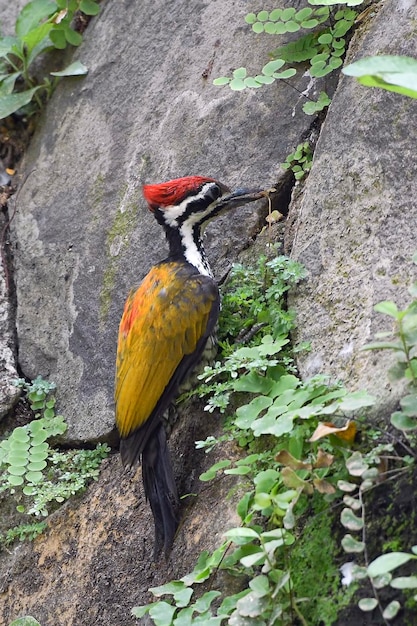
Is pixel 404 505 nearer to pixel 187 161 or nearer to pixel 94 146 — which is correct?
pixel 187 161

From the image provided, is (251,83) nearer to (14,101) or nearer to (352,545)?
(14,101)

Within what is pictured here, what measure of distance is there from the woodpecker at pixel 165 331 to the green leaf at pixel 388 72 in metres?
1.55

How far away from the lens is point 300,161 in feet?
15.0

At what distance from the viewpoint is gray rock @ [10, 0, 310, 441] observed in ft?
15.6

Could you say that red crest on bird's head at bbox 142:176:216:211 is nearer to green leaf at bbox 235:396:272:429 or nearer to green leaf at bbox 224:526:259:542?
green leaf at bbox 235:396:272:429

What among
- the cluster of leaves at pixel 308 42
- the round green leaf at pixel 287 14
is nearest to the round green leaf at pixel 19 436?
the cluster of leaves at pixel 308 42

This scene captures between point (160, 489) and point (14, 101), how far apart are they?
3.09 m

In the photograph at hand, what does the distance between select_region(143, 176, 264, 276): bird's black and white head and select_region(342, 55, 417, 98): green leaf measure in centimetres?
156

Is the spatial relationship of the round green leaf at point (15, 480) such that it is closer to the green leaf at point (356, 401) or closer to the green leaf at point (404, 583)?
the green leaf at point (356, 401)

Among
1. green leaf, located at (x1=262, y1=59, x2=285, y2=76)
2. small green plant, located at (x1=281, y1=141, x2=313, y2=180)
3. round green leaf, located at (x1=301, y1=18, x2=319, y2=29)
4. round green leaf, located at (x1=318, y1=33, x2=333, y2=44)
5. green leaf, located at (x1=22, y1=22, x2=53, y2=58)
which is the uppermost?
green leaf, located at (x1=22, y1=22, x2=53, y2=58)

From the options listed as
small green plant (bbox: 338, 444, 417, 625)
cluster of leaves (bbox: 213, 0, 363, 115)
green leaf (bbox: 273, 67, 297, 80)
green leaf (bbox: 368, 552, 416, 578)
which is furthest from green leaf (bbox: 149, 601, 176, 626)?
green leaf (bbox: 273, 67, 297, 80)

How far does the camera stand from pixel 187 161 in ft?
16.5

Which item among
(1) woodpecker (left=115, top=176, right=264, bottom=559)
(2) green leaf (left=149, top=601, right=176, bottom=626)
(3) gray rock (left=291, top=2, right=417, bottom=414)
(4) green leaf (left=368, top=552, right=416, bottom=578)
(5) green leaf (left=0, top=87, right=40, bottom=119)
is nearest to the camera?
(4) green leaf (left=368, top=552, right=416, bottom=578)

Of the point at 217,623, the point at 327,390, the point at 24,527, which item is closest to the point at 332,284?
the point at 327,390
